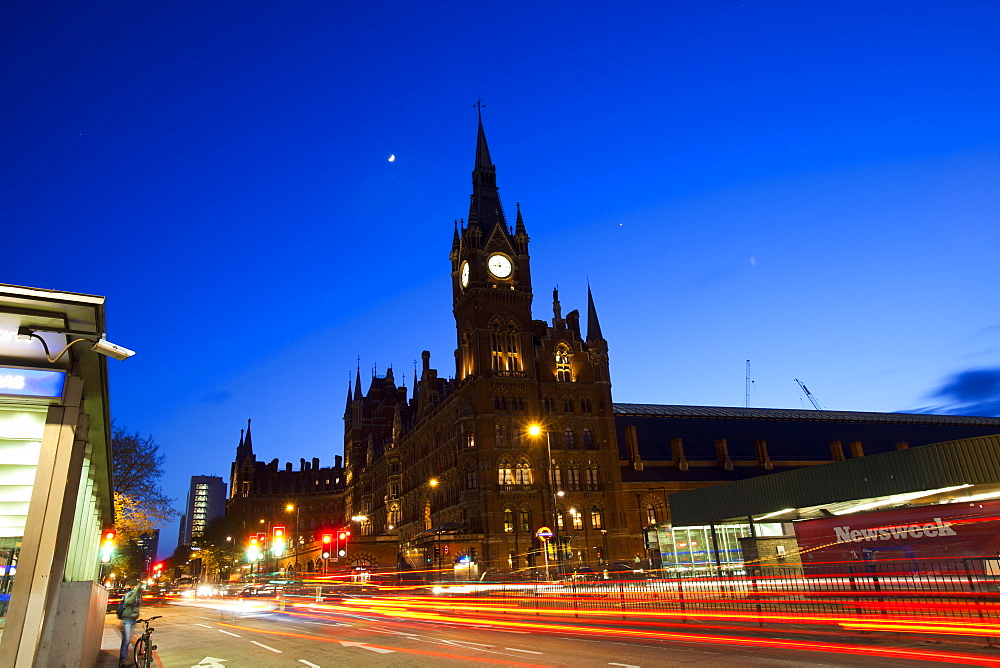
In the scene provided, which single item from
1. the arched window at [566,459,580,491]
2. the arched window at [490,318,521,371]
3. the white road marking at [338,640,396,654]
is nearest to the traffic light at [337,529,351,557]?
the arched window at [490,318,521,371]

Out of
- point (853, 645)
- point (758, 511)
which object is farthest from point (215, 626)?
point (853, 645)

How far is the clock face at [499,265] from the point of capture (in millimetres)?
73688

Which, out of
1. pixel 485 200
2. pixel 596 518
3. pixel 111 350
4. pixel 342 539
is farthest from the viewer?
pixel 485 200

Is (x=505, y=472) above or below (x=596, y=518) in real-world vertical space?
above

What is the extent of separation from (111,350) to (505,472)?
60.3 meters

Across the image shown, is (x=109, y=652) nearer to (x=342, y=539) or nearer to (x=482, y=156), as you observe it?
(x=342, y=539)

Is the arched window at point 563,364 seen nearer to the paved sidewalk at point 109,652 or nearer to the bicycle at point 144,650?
the paved sidewalk at point 109,652

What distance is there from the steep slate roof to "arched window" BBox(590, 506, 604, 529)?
8.49 m

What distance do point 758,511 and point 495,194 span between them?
6017 cm

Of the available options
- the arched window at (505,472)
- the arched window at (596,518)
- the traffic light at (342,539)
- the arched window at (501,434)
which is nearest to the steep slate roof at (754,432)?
the arched window at (596,518)

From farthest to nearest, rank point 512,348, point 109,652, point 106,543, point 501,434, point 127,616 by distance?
point 512,348
point 501,434
point 106,543
point 109,652
point 127,616

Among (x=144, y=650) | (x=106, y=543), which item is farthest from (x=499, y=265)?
(x=144, y=650)

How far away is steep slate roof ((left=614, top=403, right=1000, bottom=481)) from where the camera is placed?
82.4 meters

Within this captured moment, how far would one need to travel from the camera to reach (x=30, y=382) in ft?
24.5
